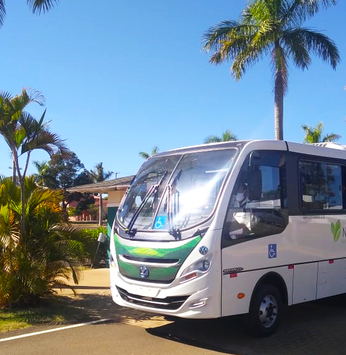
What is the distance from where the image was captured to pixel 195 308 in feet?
21.4

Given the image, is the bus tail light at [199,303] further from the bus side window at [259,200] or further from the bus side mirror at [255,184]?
the bus side mirror at [255,184]

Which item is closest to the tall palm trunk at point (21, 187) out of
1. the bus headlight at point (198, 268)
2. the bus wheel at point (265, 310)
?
the bus headlight at point (198, 268)

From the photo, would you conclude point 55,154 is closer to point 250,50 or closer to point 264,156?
point 264,156

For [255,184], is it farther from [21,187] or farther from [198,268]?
[21,187]

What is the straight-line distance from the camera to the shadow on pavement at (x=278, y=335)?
6.70 m

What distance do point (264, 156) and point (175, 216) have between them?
5.68 feet

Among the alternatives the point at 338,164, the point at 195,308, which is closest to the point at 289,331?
the point at 195,308

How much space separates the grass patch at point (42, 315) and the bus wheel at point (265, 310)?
3401mm

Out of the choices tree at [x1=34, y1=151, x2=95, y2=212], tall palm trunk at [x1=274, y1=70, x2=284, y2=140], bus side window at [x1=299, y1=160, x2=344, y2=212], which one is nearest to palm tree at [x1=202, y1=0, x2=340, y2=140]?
tall palm trunk at [x1=274, y1=70, x2=284, y2=140]

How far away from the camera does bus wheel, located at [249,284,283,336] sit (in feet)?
23.0

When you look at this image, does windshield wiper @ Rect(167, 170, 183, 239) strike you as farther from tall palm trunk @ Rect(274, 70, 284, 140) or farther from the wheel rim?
tall palm trunk @ Rect(274, 70, 284, 140)

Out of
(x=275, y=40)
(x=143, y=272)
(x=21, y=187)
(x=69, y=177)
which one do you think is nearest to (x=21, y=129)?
(x=21, y=187)

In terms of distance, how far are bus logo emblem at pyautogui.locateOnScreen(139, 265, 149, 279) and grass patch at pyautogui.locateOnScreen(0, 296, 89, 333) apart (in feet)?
7.65

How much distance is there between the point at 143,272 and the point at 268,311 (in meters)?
2.02
